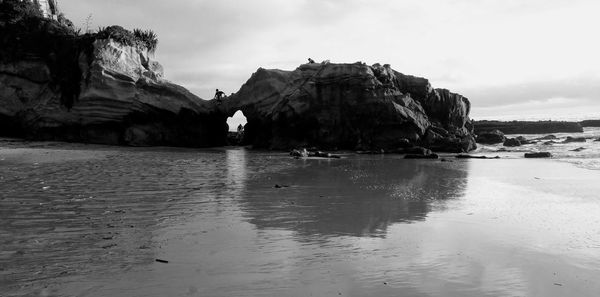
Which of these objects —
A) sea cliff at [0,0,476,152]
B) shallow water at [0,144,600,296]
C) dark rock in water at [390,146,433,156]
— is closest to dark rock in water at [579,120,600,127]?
sea cliff at [0,0,476,152]

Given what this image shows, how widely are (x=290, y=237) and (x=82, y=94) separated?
26114mm

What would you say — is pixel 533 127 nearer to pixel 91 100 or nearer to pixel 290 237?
pixel 91 100

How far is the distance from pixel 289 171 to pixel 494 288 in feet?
42.3

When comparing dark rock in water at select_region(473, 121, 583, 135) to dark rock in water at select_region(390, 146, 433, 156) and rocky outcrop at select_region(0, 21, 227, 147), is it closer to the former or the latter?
dark rock in water at select_region(390, 146, 433, 156)

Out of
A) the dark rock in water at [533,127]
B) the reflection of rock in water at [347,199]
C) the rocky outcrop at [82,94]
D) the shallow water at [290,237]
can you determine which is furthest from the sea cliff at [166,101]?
the dark rock in water at [533,127]

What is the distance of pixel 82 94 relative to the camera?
94.1ft

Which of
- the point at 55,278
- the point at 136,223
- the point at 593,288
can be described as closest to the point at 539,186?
the point at 593,288

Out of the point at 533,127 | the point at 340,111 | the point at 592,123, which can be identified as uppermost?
the point at 592,123

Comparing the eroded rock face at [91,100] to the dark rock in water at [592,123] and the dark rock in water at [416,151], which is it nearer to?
the dark rock in water at [416,151]

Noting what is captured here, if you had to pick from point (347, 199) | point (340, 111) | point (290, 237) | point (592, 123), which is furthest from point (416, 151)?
point (592, 123)

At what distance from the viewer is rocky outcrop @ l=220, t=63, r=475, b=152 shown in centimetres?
3225

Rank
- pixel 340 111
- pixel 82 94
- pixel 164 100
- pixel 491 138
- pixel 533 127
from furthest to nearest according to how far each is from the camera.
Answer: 1. pixel 533 127
2. pixel 491 138
3. pixel 340 111
4. pixel 164 100
5. pixel 82 94

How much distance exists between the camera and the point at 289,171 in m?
17.5

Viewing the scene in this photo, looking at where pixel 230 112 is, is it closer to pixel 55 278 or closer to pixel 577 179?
pixel 577 179
